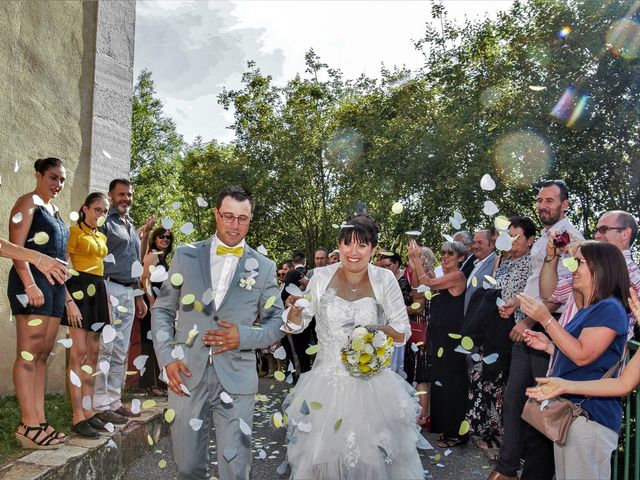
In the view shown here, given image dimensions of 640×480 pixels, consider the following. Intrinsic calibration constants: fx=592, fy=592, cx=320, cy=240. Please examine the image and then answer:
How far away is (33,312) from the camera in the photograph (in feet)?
15.7

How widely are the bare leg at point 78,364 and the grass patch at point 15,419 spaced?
21 cm

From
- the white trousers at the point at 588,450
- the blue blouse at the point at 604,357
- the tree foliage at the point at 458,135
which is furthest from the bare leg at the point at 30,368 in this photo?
the tree foliage at the point at 458,135

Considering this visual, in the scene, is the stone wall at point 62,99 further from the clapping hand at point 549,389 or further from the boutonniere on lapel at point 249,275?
the clapping hand at point 549,389

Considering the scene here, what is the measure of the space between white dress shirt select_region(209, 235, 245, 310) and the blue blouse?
219 centimetres

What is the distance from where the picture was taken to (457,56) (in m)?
19.6

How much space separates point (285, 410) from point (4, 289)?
3901mm

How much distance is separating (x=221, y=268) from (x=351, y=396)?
4.07 ft

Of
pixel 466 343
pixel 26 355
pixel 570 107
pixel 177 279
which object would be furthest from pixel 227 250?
pixel 570 107

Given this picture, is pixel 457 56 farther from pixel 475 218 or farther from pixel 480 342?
pixel 480 342

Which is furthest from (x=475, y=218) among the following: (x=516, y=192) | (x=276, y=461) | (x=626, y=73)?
(x=276, y=461)

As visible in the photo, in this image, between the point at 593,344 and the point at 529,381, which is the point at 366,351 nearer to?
the point at 593,344

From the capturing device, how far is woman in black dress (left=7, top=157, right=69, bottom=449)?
15.6 ft

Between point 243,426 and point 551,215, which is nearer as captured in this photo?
point 243,426

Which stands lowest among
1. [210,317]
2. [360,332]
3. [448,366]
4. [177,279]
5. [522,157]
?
[448,366]
